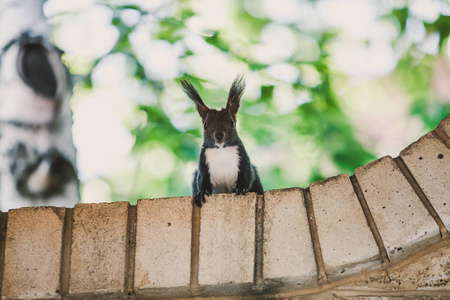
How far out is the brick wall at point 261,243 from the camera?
2.17m

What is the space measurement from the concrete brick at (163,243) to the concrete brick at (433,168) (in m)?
0.87

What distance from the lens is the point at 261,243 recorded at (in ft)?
7.35

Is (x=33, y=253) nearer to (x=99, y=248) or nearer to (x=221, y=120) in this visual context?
(x=99, y=248)

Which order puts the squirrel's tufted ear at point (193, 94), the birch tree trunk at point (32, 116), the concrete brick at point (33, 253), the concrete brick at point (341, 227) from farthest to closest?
the birch tree trunk at point (32, 116) → the squirrel's tufted ear at point (193, 94) → the concrete brick at point (33, 253) → the concrete brick at point (341, 227)

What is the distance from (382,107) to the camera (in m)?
4.64

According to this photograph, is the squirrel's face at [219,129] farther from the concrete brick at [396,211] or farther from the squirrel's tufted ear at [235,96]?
the concrete brick at [396,211]

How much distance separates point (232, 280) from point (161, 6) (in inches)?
143

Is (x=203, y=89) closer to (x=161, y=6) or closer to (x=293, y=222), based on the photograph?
(x=161, y=6)

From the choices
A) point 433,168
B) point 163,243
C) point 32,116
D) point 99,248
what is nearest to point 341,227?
point 433,168

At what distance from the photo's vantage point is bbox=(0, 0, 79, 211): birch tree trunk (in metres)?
4.09

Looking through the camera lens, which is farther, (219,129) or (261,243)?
(219,129)

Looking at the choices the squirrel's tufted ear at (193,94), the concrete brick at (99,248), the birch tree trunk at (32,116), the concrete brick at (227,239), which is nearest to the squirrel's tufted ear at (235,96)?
the squirrel's tufted ear at (193,94)

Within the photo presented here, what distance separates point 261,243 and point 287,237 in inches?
3.9

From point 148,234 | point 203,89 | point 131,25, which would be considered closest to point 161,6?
point 131,25
